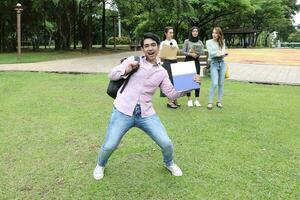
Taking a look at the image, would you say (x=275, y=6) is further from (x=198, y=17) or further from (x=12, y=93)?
(x=12, y=93)

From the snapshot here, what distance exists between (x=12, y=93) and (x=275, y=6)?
44.4 meters

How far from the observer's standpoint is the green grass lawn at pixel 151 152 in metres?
4.07

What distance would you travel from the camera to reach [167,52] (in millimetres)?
7887

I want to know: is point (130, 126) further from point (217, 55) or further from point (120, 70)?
point (217, 55)

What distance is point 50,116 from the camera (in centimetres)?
712

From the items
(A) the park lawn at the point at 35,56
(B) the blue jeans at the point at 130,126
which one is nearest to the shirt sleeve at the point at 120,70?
(B) the blue jeans at the point at 130,126

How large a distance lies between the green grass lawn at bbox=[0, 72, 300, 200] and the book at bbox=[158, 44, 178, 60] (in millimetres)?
1032

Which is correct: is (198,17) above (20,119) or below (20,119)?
above

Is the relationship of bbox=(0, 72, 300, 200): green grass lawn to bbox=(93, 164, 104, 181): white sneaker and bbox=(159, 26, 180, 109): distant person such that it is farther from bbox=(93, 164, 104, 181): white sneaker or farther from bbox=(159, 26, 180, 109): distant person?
bbox=(159, 26, 180, 109): distant person

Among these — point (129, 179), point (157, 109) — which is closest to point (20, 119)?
point (157, 109)

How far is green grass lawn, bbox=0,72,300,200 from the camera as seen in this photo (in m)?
4.07

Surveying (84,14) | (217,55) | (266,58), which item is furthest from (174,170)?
(84,14)

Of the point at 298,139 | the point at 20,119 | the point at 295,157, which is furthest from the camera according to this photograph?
the point at 20,119

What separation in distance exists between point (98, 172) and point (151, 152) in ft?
3.39
